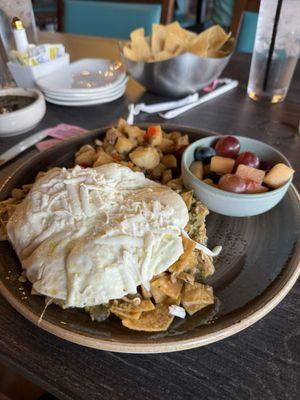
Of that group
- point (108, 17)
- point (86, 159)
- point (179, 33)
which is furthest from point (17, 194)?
point (108, 17)

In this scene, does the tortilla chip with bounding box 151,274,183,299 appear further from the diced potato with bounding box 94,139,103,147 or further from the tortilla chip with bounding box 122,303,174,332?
the diced potato with bounding box 94,139,103,147

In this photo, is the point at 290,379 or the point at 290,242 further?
the point at 290,242

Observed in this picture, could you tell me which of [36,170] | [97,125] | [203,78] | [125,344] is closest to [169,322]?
[125,344]

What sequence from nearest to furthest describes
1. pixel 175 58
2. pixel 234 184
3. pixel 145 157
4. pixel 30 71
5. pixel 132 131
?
pixel 234 184 < pixel 145 157 < pixel 132 131 < pixel 175 58 < pixel 30 71

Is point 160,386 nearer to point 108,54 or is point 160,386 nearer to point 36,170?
point 36,170

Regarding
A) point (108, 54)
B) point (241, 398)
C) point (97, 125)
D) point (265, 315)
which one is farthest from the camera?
point (108, 54)

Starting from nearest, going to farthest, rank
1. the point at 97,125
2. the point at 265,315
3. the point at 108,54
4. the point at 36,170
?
the point at 265,315, the point at 36,170, the point at 97,125, the point at 108,54

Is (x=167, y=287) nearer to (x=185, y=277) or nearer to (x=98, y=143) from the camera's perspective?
(x=185, y=277)

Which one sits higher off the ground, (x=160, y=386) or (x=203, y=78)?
(x=203, y=78)
